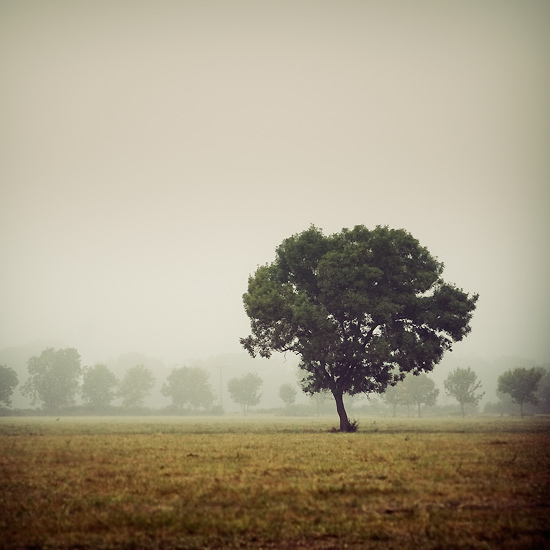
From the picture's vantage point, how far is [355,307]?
137 feet

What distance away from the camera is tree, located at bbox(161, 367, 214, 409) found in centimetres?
17075

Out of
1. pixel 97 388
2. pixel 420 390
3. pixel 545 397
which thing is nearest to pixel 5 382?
pixel 97 388

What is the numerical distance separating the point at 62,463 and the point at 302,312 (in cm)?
2477

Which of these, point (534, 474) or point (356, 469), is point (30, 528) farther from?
point (534, 474)

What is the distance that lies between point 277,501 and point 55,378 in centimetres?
16001

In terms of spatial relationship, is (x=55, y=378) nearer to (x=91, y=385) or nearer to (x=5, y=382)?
(x=91, y=385)

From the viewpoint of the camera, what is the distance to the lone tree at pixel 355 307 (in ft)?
139

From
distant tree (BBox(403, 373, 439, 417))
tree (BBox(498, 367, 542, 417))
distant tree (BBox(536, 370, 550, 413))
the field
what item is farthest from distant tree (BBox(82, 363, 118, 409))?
the field

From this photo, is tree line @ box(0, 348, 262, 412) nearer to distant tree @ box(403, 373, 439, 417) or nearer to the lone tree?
distant tree @ box(403, 373, 439, 417)

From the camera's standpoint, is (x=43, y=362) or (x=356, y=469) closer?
(x=356, y=469)

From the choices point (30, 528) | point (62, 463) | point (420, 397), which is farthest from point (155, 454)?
point (420, 397)

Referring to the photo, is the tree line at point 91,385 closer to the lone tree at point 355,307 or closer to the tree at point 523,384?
the tree at point 523,384

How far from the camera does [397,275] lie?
43.7 meters

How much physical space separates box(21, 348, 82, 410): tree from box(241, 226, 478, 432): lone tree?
131 metres
